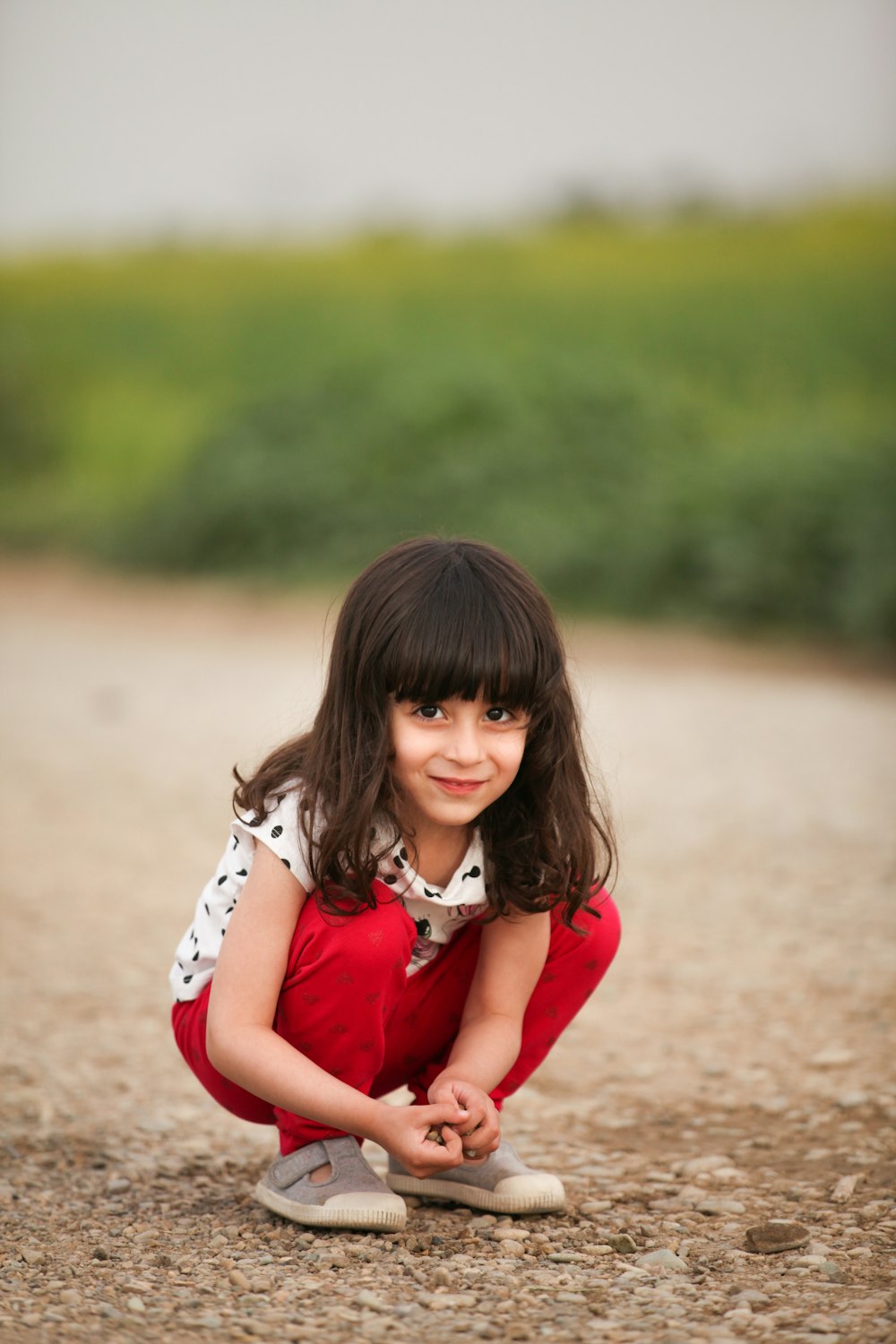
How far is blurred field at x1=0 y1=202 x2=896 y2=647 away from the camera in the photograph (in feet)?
28.8

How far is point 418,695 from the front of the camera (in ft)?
6.38

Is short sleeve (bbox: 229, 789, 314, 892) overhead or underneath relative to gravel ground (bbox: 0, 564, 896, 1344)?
overhead

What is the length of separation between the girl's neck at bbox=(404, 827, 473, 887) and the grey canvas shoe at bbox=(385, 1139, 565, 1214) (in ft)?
1.34

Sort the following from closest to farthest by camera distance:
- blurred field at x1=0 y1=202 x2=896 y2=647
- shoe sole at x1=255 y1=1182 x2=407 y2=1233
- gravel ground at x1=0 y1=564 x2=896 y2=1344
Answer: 1. gravel ground at x1=0 y1=564 x2=896 y2=1344
2. shoe sole at x1=255 y1=1182 x2=407 y2=1233
3. blurred field at x1=0 y1=202 x2=896 y2=647

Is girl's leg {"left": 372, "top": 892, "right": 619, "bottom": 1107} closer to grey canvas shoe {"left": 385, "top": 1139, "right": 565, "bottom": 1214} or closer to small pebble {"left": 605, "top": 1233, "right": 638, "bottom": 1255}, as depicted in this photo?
grey canvas shoe {"left": 385, "top": 1139, "right": 565, "bottom": 1214}

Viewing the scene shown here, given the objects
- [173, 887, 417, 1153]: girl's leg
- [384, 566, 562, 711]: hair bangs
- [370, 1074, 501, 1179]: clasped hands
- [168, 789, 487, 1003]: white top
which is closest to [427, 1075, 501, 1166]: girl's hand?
[370, 1074, 501, 1179]: clasped hands

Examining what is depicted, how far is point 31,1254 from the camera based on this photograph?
6.31 ft

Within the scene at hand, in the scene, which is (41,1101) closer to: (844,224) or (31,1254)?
(31,1254)

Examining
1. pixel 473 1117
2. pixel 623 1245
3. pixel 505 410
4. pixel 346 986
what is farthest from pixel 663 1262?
pixel 505 410

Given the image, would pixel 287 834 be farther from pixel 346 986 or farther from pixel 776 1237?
pixel 776 1237

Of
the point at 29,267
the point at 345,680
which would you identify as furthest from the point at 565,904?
the point at 29,267

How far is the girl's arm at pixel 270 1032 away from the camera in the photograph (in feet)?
6.31

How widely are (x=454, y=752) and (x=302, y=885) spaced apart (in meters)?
0.26

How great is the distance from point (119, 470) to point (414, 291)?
10.8ft
